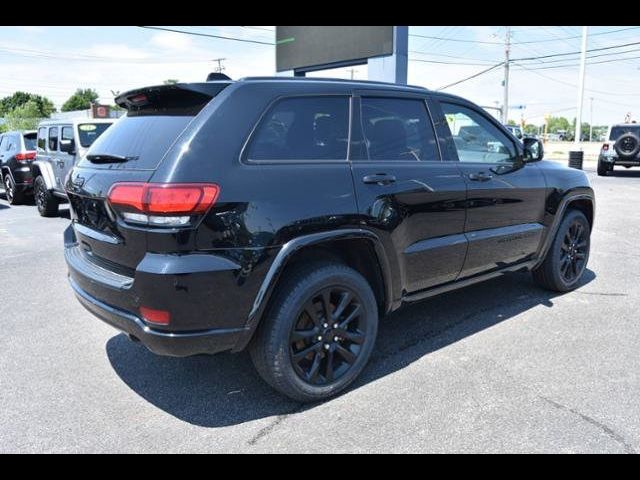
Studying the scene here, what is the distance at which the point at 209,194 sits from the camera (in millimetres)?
2523

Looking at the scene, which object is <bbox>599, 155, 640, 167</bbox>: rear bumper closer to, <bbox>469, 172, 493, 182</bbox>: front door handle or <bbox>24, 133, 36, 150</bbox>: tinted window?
<bbox>469, 172, 493, 182</bbox>: front door handle

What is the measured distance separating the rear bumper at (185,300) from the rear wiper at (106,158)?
24.5 inches

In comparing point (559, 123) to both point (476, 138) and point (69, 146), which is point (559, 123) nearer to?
point (69, 146)

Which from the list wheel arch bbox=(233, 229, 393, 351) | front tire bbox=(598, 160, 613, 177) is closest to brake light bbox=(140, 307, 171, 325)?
wheel arch bbox=(233, 229, 393, 351)

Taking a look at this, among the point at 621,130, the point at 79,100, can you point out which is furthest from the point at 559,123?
the point at 621,130

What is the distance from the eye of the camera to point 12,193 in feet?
39.0

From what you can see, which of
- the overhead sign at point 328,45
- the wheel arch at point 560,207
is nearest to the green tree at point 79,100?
the overhead sign at point 328,45

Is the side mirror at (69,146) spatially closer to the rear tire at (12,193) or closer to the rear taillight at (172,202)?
the rear tire at (12,193)

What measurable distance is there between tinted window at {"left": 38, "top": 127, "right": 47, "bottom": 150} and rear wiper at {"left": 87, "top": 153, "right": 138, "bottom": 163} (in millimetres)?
8449

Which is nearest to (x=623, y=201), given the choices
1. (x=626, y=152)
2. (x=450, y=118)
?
(x=626, y=152)

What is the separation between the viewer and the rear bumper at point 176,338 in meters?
2.59

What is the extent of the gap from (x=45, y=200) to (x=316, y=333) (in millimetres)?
8758
